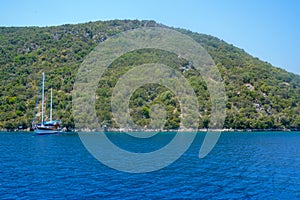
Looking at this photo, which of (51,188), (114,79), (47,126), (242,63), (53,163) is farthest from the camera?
(242,63)

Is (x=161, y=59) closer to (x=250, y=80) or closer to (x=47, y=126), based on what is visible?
(x=250, y=80)

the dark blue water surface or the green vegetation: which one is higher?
the green vegetation

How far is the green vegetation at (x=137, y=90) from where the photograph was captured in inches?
4220

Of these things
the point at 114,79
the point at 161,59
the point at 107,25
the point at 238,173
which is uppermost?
the point at 107,25

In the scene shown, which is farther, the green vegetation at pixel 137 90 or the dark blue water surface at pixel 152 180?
the green vegetation at pixel 137 90

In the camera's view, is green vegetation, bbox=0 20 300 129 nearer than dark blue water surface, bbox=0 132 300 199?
No

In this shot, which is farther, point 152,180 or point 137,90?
point 137,90

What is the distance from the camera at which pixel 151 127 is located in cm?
10656

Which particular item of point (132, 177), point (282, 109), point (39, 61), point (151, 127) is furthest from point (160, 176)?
point (39, 61)

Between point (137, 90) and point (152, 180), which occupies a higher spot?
point (137, 90)

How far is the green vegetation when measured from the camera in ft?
352

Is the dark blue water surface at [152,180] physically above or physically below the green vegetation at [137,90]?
below

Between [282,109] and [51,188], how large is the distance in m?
104

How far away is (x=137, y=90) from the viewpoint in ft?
371
